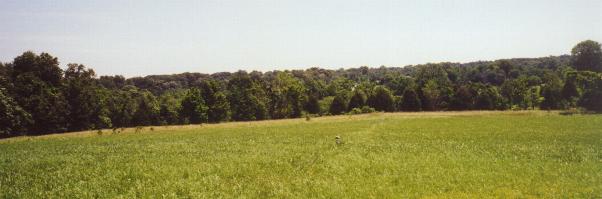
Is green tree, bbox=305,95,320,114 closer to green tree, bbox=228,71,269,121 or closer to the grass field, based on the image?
green tree, bbox=228,71,269,121

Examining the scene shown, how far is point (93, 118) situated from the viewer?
7738 centimetres

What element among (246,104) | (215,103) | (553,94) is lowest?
(246,104)

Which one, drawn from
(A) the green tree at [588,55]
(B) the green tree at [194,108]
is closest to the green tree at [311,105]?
(B) the green tree at [194,108]

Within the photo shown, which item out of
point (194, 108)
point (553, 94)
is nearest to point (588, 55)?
point (553, 94)

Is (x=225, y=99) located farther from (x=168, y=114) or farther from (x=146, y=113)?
(x=146, y=113)

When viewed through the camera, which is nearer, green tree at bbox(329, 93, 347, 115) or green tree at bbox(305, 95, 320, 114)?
green tree at bbox(305, 95, 320, 114)

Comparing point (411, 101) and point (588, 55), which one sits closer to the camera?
point (411, 101)

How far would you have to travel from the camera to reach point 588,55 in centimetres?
12044

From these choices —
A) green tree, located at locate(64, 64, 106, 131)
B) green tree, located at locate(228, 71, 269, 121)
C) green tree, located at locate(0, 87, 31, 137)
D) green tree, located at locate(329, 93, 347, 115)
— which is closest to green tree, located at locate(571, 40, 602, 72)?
green tree, located at locate(329, 93, 347, 115)

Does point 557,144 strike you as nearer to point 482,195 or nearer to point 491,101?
point 482,195

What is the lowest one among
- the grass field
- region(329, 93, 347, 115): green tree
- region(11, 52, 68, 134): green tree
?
region(329, 93, 347, 115): green tree

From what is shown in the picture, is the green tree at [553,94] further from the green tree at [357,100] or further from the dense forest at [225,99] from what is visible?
the green tree at [357,100]

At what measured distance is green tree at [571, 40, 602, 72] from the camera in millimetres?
118125

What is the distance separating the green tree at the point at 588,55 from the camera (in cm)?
11812
